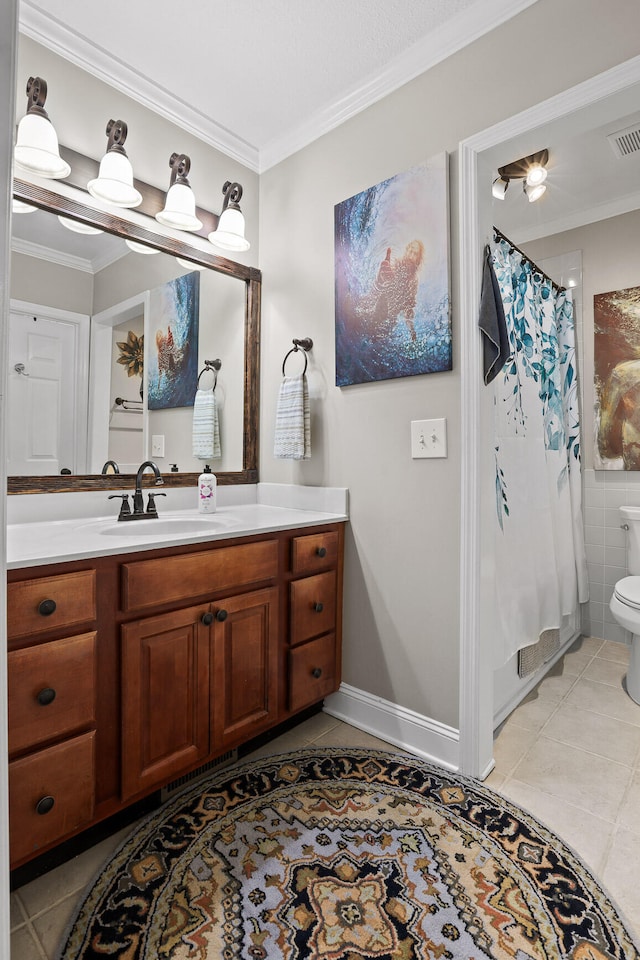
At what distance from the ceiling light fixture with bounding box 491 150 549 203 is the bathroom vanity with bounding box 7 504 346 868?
1719 millimetres

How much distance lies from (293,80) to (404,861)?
2568mm

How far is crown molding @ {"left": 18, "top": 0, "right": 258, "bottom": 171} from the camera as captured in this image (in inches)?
62.1

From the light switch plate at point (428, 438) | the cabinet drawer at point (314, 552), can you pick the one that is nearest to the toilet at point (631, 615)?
the light switch plate at point (428, 438)

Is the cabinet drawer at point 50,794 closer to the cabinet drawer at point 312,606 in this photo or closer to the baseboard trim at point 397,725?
the cabinet drawer at point 312,606

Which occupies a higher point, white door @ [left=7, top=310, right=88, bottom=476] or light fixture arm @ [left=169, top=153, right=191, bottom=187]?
light fixture arm @ [left=169, top=153, right=191, bottom=187]

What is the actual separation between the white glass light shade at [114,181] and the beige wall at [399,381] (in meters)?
0.71

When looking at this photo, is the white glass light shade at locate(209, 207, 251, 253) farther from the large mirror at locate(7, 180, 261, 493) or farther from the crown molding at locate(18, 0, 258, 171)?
the crown molding at locate(18, 0, 258, 171)

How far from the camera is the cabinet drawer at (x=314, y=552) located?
177cm

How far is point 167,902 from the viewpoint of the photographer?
114cm

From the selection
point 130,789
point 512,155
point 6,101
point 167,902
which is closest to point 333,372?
point 512,155

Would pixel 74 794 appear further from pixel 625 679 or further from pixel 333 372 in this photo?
pixel 625 679

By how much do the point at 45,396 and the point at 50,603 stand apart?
83cm

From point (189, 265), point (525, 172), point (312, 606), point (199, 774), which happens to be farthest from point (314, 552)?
point (525, 172)

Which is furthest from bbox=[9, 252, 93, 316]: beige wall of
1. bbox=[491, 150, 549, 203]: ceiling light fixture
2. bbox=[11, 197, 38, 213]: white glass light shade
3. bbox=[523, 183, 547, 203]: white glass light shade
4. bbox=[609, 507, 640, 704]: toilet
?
bbox=[609, 507, 640, 704]: toilet
